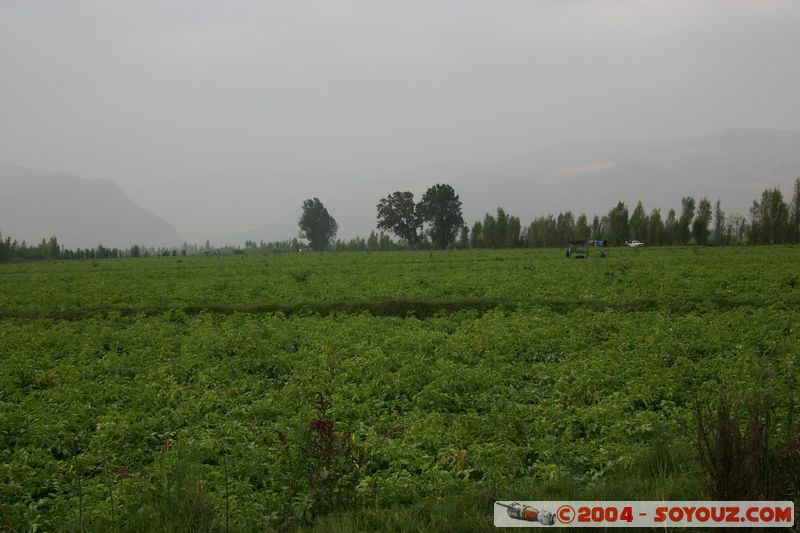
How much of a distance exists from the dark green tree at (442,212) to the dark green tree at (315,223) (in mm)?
42598

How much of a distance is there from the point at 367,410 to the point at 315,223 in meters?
141

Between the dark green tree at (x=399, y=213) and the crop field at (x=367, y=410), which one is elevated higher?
the dark green tree at (x=399, y=213)

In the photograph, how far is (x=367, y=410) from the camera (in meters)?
8.99

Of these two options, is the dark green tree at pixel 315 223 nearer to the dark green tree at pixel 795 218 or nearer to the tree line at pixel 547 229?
the tree line at pixel 547 229

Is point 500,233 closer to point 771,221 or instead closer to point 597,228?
point 597,228

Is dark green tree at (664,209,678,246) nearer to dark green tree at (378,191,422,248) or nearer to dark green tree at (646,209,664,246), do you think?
dark green tree at (646,209,664,246)

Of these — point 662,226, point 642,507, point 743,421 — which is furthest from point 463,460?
point 662,226

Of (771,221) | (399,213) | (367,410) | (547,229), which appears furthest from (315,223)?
(367,410)

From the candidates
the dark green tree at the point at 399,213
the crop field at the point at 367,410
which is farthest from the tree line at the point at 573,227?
the crop field at the point at 367,410

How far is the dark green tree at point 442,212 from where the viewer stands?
370 feet

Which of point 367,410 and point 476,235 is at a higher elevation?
point 476,235

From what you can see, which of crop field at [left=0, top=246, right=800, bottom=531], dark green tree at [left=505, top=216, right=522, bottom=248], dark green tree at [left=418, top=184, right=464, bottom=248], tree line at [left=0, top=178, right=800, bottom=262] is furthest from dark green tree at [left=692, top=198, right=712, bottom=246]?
crop field at [left=0, top=246, right=800, bottom=531]

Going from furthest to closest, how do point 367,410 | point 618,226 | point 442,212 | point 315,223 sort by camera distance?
point 315,223, point 442,212, point 618,226, point 367,410

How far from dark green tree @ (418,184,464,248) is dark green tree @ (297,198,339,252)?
42.6 metres
